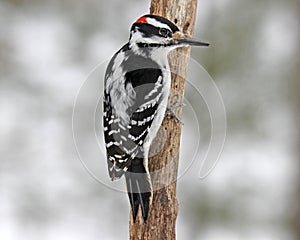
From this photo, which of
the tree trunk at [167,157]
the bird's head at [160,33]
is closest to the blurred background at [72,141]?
the tree trunk at [167,157]

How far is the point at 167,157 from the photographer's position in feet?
5.35

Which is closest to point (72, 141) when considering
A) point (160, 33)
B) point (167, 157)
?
point (167, 157)

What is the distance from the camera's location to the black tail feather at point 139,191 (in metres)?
1.55

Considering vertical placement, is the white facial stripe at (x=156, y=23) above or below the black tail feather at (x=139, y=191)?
above

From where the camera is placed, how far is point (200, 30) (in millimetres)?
3312

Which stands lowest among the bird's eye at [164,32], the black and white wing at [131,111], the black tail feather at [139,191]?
the black tail feather at [139,191]

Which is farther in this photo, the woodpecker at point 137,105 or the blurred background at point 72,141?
the blurred background at point 72,141

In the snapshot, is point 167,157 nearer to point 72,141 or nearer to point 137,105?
point 137,105

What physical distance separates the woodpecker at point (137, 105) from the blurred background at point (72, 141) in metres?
1.66

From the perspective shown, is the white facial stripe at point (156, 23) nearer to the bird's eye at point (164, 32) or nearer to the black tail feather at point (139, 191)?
the bird's eye at point (164, 32)

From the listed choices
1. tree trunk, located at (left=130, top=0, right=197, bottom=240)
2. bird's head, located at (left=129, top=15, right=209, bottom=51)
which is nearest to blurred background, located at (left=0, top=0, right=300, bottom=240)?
tree trunk, located at (left=130, top=0, right=197, bottom=240)

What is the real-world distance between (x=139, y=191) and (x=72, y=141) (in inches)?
73.2

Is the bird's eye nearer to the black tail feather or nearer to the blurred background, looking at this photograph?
the black tail feather

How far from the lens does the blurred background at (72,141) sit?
3.30m
